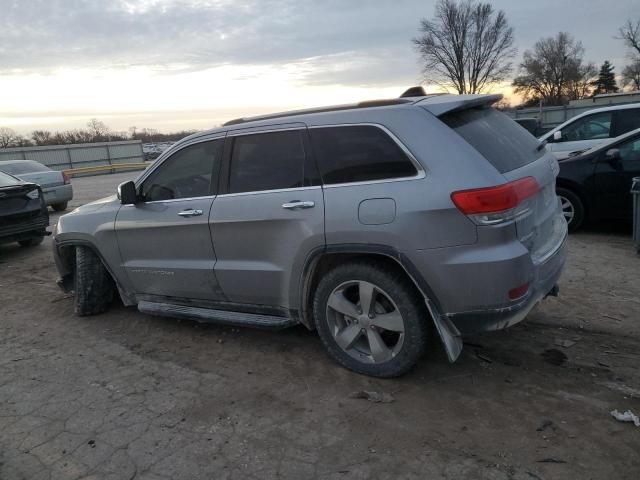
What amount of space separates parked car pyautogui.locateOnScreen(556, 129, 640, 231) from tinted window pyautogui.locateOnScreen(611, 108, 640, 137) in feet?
7.90

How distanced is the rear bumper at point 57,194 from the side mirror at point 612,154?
1209 cm

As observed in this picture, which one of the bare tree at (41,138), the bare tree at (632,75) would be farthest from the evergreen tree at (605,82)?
the bare tree at (41,138)

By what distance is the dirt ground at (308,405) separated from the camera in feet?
8.95

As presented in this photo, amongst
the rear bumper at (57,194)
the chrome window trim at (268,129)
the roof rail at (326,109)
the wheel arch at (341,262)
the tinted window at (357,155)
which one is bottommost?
the wheel arch at (341,262)

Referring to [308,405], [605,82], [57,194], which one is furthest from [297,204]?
[605,82]

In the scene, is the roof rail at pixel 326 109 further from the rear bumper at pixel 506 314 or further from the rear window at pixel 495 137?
the rear bumper at pixel 506 314

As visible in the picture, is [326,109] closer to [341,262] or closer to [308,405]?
[341,262]

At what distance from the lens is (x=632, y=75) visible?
66125 millimetres

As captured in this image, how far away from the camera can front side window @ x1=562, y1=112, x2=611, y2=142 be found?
9210 mm

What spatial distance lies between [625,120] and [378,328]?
7671 mm

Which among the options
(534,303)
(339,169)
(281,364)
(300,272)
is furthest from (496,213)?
(281,364)

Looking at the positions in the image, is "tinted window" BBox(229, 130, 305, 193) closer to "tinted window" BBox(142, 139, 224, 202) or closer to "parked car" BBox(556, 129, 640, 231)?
"tinted window" BBox(142, 139, 224, 202)

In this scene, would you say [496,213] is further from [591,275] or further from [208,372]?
[591,275]

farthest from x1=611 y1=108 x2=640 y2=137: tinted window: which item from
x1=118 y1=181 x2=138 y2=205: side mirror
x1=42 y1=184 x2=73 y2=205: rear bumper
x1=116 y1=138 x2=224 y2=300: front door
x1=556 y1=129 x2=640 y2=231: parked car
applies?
x1=42 y1=184 x2=73 y2=205: rear bumper
